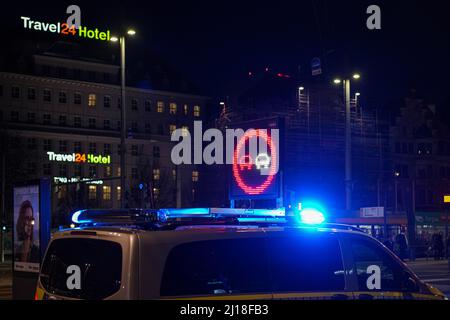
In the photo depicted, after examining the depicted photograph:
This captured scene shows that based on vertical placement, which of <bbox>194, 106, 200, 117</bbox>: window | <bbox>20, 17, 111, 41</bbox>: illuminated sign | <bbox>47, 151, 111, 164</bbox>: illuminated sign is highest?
<bbox>20, 17, 111, 41</bbox>: illuminated sign

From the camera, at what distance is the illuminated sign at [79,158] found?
273ft

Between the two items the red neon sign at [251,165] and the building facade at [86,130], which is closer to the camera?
the red neon sign at [251,165]

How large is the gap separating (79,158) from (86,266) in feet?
263

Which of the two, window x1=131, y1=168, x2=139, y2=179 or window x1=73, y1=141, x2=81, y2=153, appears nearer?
window x1=73, y1=141, x2=81, y2=153

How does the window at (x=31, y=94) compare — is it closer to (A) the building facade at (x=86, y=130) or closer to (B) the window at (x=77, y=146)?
(A) the building facade at (x=86, y=130)

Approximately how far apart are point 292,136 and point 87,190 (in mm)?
Answer: 32823

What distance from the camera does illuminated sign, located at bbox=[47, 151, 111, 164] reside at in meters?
83.2

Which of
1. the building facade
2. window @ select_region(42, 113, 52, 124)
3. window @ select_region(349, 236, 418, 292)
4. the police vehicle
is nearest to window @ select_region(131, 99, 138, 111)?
the building facade

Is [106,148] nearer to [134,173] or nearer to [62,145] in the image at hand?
[134,173]

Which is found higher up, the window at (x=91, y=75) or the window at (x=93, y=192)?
the window at (x=91, y=75)

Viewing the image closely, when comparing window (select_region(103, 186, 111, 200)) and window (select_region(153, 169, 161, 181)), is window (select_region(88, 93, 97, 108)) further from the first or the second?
window (select_region(153, 169, 161, 181))

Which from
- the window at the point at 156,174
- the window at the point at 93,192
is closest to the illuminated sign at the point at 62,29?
the window at the point at 156,174

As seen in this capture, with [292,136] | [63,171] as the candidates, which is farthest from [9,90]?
[292,136]
